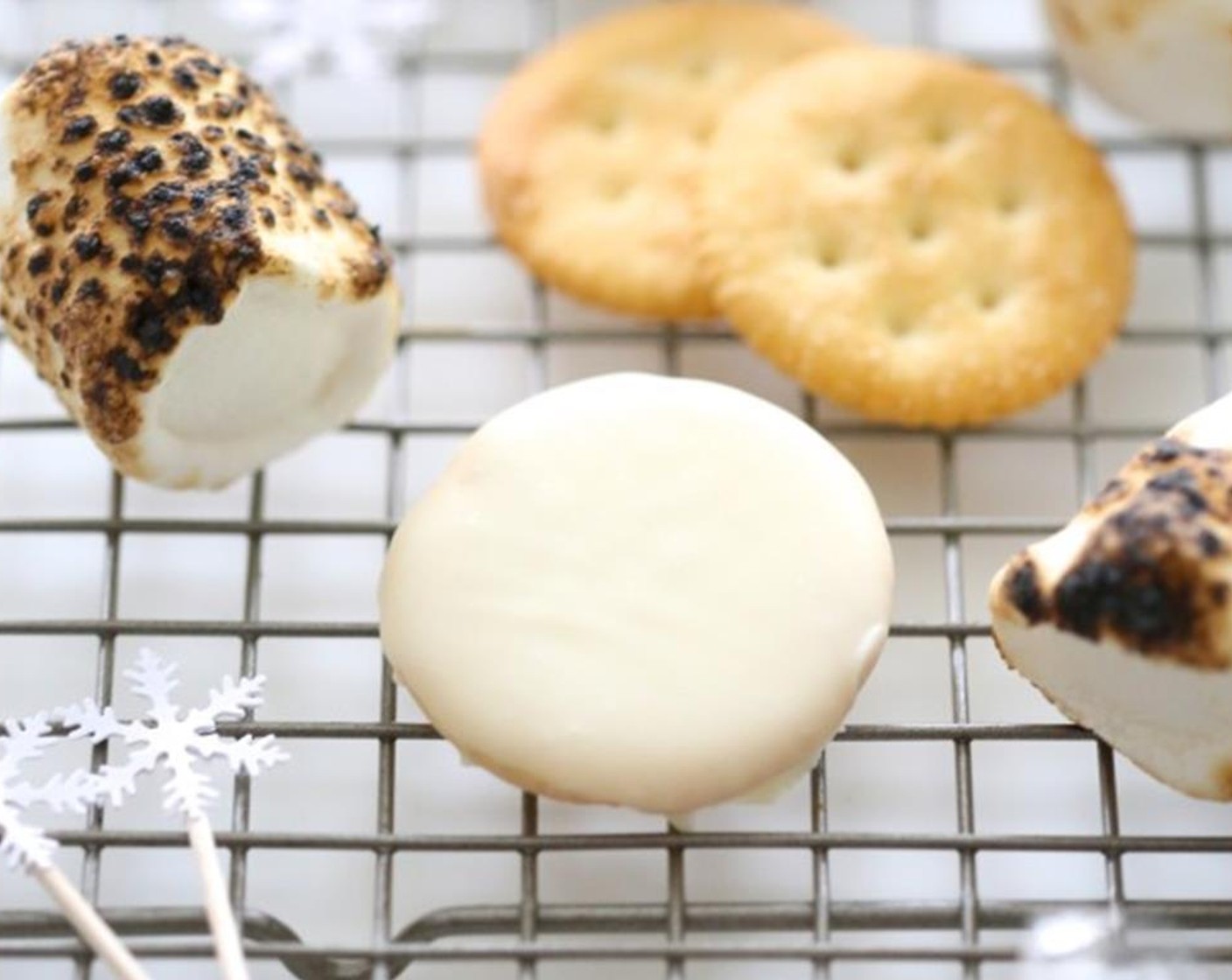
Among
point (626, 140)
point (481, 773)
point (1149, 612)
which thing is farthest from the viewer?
point (626, 140)

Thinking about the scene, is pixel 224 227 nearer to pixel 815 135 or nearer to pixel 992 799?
pixel 815 135

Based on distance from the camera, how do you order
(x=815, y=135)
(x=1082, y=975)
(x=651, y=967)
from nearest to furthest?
1. (x=1082, y=975)
2. (x=651, y=967)
3. (x=815, y=135)

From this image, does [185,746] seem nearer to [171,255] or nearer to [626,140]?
[171,255]

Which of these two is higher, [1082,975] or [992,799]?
[992,799]

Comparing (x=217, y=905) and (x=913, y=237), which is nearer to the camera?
(x=217, y=905)

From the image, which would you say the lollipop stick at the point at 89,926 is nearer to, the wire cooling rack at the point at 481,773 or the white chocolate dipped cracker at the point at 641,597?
the wire cooling rack at the point at 481,773

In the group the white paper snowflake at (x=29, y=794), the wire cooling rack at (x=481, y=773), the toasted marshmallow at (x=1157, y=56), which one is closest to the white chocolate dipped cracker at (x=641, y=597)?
the wire cooling rack at (x=481, y=773)

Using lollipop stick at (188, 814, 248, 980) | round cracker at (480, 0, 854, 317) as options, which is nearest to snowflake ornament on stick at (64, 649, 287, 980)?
lollipop stick at (188, 814, 248, 980)

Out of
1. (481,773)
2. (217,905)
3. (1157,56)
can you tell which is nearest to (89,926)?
(217,905)

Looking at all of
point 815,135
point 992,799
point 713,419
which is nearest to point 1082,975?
point 992,799
